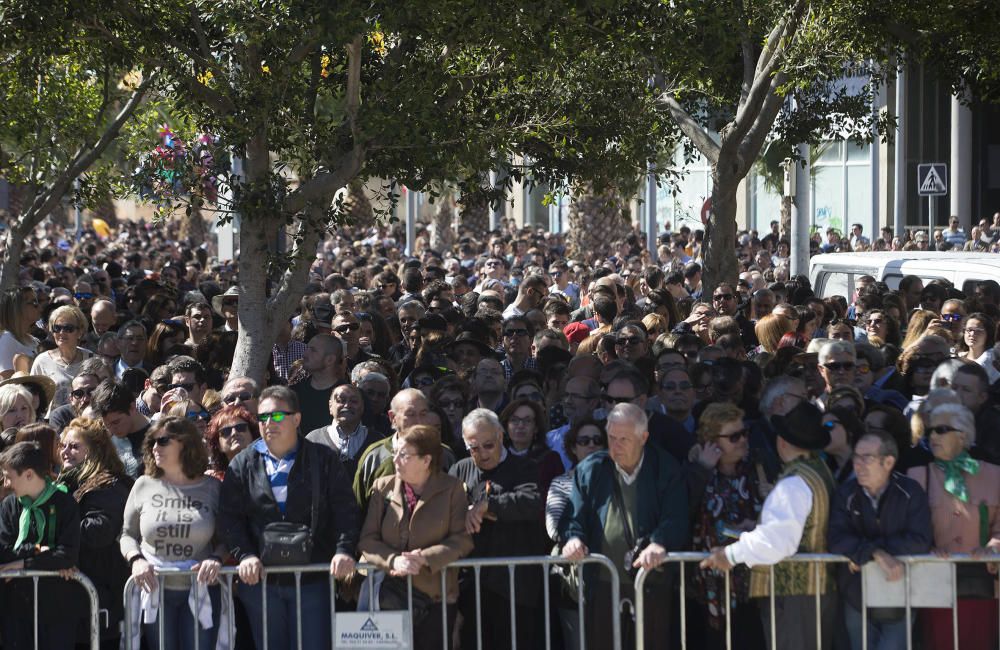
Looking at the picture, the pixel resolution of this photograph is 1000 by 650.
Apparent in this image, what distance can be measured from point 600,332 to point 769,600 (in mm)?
5375

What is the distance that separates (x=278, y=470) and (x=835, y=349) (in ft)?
13.1

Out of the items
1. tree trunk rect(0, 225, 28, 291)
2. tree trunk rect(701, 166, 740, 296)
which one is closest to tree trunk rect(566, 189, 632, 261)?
tree trunk rect(701, 166, 740, 296)

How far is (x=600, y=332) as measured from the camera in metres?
12.2

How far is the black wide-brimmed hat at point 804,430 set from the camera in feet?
22.9

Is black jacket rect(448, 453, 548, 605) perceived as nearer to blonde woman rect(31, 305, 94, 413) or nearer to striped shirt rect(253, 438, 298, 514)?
striped shirt rect(253, 438, 298, 514)

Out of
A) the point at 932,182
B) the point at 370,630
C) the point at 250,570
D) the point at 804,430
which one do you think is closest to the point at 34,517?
the point at 250,570

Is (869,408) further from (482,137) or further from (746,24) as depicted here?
(746,24)

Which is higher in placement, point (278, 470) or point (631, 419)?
point (631, 419)

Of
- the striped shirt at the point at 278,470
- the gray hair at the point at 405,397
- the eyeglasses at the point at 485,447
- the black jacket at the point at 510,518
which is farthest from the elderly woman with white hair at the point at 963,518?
the striped shirt at the point at 278,470

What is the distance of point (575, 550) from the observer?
704 centimetres

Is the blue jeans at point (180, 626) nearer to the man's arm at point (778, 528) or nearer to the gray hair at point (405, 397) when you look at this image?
the gray hair at point (405, 397)

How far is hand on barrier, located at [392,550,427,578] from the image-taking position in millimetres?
7043

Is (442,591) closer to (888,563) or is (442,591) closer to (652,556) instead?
(652,556)

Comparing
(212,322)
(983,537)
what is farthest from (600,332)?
(983,537)
